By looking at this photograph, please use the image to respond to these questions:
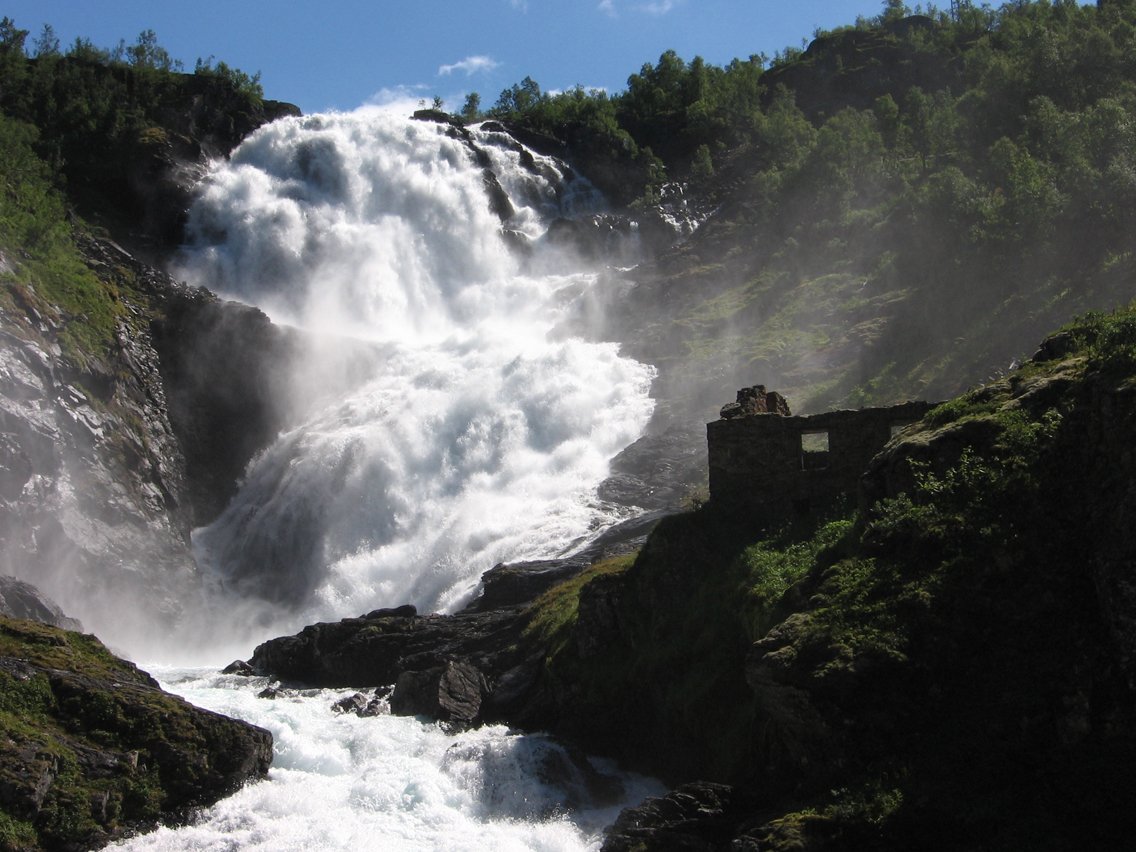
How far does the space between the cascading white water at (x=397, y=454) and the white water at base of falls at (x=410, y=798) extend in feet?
0.17

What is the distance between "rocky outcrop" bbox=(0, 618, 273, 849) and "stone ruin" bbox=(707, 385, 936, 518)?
1103 cm

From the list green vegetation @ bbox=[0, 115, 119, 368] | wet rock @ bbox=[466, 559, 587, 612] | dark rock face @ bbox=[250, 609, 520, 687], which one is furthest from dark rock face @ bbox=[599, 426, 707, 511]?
green vegetation @ bbox=[0, 115, 119, 368]

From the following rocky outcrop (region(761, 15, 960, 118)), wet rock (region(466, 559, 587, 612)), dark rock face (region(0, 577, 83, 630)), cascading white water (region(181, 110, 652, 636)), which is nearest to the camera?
dark rock face (region(0, 577, 83, 630))

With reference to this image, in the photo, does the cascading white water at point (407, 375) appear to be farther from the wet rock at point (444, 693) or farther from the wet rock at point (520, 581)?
the wet rock at point (444, 693)

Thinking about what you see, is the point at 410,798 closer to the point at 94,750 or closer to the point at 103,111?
the point at 94,750

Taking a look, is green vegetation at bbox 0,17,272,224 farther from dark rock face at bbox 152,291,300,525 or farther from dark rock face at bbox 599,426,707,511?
dark rock face at bbox 599,426,707,511

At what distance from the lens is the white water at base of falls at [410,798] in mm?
18297

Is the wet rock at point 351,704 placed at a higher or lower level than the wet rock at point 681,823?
higher

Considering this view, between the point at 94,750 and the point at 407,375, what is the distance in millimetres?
36901

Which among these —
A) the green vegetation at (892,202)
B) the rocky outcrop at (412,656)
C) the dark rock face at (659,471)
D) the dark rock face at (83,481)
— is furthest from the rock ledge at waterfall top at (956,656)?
the dark rock face at (83,481)

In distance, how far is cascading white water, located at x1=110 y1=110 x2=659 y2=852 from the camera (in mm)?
19953

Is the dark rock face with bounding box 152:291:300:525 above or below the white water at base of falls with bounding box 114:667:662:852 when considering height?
above

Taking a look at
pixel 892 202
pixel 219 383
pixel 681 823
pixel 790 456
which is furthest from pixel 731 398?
pixel 681 823

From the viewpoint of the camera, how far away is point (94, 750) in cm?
1875
